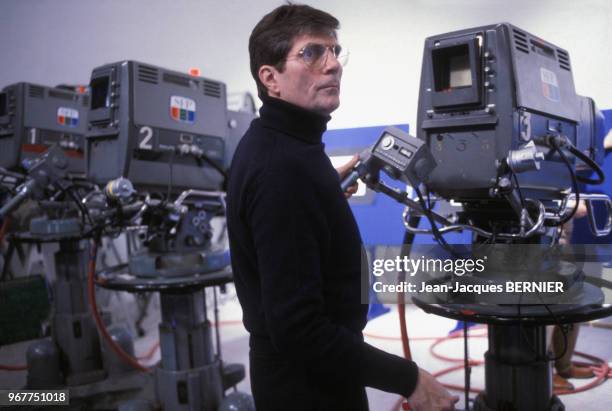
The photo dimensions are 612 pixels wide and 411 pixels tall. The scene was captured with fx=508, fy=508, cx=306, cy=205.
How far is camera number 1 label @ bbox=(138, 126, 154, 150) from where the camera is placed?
6.58 ft

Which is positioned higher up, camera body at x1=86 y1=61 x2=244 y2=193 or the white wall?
the white wall

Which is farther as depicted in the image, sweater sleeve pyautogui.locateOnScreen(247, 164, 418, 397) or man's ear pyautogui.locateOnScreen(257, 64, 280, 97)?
→ man's ear pyautogui.locateOnScreen(257, 64, 280, 97)

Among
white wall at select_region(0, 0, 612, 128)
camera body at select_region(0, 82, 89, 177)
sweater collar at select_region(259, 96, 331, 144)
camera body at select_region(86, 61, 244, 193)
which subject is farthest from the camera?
camera body at select_region(0, 82, 89, 177)

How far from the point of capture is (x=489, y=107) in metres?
1.32

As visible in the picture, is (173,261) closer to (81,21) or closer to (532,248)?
(532,248)

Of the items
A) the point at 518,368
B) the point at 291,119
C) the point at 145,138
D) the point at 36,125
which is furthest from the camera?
the point at 36,125

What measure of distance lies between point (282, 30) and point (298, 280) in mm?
501

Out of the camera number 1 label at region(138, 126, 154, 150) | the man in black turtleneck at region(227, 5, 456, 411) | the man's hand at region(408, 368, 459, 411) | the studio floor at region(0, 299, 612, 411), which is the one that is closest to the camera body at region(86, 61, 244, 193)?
the camera number 1 label at region(138, 126, 154, 150)

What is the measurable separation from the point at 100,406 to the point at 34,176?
1192mm

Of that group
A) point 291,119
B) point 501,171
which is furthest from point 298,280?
point 501,171

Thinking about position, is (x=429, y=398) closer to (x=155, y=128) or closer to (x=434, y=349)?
(x=155, y=128)

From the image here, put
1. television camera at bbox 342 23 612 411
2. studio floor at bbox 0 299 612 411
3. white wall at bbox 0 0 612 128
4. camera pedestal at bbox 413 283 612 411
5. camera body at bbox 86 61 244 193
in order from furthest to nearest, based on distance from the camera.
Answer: studio floor at bbox 0 299 612 411 → camera body at bbox 86 61 244 193 → white wall at bbox 0 0 612 128 → camera pedestal at bbox 413 283 612 411 → television camera at bbox 342 23 612 411

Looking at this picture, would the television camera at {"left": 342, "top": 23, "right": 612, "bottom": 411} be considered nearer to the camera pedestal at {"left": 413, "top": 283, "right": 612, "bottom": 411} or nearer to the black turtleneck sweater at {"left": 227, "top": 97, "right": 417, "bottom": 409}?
the camera pedestal at {"left": 413, "top": 283, "right": 612, "bottom": 411}
